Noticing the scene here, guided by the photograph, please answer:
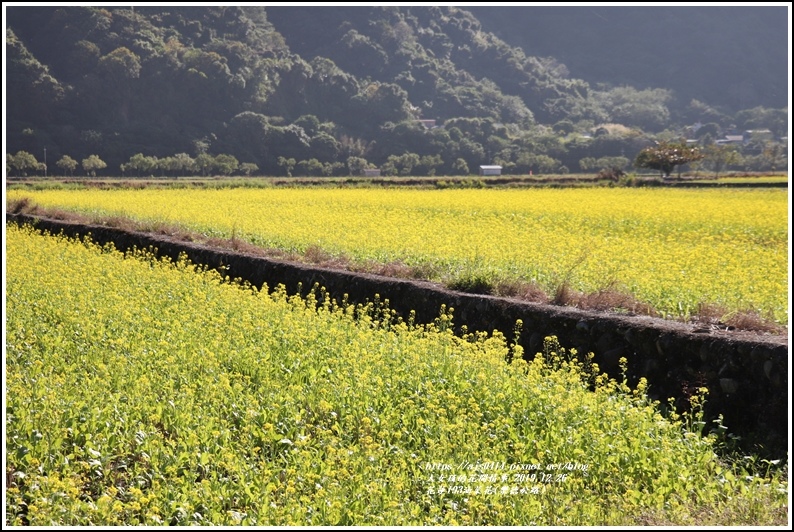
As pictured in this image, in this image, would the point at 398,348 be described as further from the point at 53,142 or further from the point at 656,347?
the point at 53,142

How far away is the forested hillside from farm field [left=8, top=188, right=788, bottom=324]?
43680 millimetres

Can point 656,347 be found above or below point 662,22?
below

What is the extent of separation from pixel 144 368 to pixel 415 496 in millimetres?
2936

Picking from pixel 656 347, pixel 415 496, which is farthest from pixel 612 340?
pixel 415 496

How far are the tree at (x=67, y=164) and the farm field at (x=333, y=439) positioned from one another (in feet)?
197

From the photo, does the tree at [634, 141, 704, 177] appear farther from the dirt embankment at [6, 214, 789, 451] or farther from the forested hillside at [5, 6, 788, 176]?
the dirt embankment at [6, 214, 789, 451]

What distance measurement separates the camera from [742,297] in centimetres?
915

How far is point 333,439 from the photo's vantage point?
552 cm

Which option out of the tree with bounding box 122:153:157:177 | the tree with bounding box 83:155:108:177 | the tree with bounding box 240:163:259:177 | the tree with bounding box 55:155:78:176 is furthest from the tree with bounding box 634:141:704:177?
the tree with bounding box 55:155:78:176

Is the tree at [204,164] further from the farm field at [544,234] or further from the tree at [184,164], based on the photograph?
the farm field at [544,234]

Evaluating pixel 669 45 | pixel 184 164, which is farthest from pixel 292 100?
pixel 669 45

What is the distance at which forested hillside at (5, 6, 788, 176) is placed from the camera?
7119cm

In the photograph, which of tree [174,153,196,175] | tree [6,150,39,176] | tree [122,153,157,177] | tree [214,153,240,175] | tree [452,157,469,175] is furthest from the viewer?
tree [452,157,469,175]

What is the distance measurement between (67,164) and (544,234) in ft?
183
